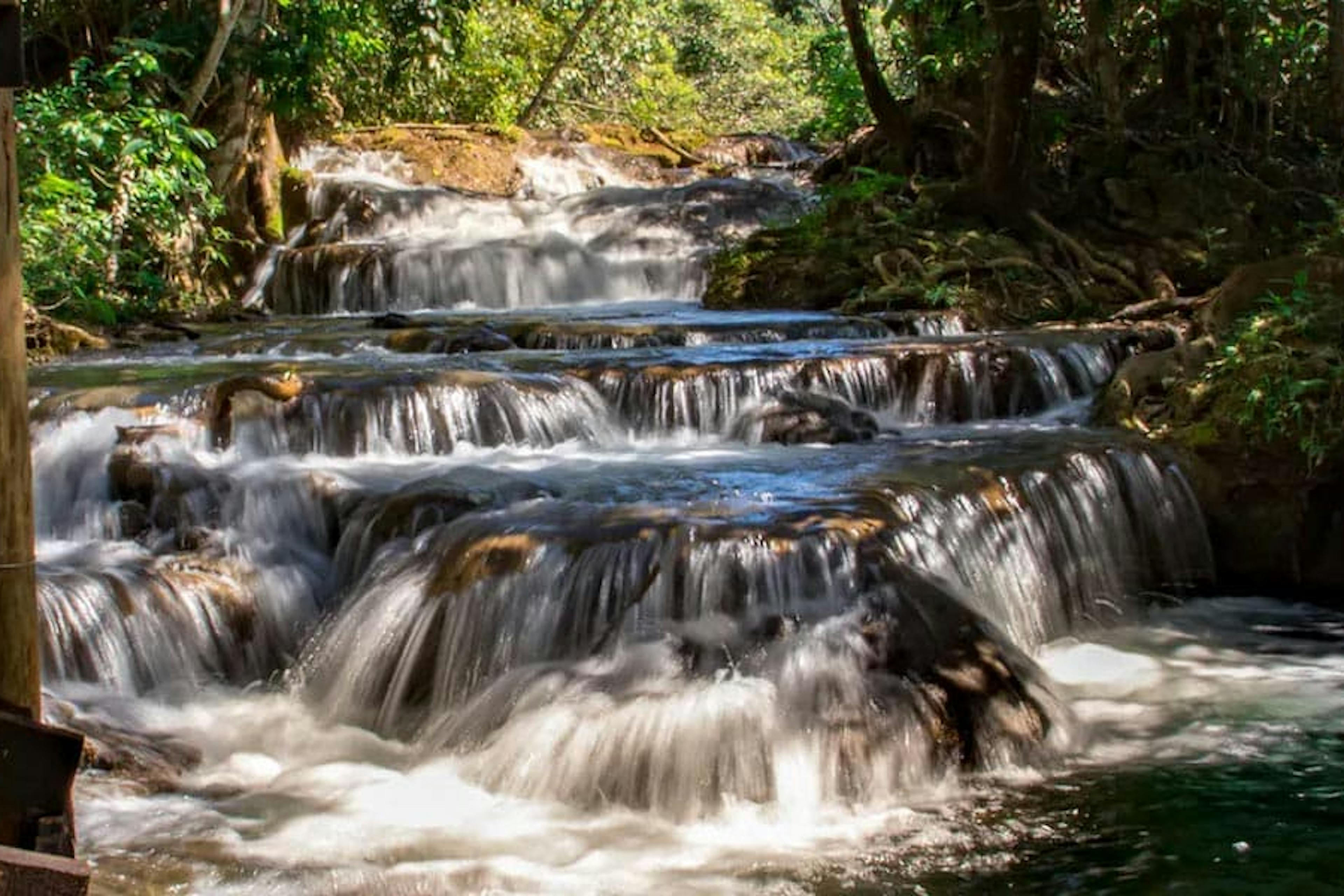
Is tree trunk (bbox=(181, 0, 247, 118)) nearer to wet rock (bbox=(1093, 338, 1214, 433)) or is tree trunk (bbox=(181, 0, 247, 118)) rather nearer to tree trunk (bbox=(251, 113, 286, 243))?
tree trunk (bbox=(251, 113, 286, 243))

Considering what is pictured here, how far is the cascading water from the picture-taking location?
5.23 meters

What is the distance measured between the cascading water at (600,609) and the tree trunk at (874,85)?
5.76 m

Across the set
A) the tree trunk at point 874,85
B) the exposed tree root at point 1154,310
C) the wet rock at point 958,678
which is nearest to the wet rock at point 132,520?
the wet rock at point 958,678

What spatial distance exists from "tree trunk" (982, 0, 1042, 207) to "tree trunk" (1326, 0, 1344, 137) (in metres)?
2.47

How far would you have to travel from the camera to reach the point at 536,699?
234 inches

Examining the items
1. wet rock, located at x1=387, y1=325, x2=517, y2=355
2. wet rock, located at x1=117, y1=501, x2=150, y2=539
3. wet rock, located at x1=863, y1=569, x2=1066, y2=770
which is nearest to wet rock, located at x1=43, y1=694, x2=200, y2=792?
wet rock, located at x1=117, y1=501, x2=150, y2=539

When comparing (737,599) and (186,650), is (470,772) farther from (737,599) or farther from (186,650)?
(186,650)

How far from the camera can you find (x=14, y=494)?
416 cm

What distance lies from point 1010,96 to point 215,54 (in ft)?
24.4

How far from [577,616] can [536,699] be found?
48 cm

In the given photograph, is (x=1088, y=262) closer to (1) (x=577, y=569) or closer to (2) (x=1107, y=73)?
(2) (x=1107, y=73)

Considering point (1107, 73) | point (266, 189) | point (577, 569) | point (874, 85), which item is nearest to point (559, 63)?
point (266, 189)

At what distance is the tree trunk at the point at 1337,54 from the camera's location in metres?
13.0

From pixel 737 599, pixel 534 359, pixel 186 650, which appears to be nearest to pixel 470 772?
pixel 737 599
